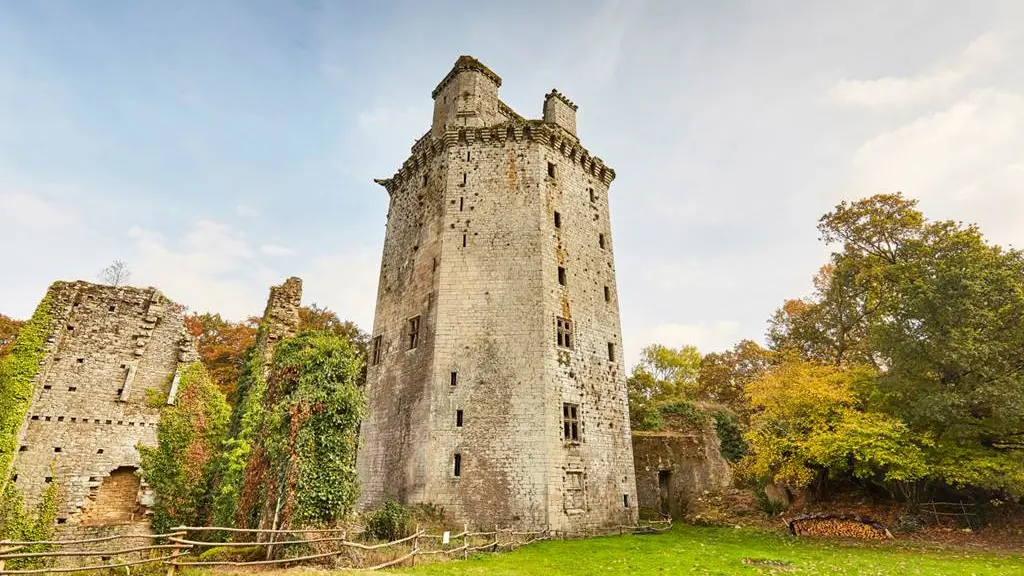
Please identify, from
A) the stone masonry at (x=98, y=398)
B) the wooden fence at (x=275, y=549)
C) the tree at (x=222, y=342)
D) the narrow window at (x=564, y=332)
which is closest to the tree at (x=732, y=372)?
the narrow window at (x=564, y=332)

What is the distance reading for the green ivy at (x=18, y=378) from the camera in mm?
13703

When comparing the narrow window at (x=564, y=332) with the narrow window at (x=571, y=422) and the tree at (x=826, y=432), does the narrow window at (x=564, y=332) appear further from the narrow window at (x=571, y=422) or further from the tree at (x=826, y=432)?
the tree at (x=826, y=432)

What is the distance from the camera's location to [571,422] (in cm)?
2028

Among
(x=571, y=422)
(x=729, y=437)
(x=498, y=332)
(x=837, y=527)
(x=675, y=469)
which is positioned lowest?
→ (x=837, y=527)

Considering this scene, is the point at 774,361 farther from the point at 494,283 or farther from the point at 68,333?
the point at 68,333

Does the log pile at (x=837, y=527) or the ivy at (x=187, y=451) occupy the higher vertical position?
the ivy at (x=187, y=451)

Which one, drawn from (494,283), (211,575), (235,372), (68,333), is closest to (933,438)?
(494,283)

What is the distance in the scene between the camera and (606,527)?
19.5 meters

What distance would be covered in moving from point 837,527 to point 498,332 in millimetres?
14377

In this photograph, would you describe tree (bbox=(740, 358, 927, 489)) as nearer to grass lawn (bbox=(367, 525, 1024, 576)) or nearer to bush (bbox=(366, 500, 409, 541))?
grass lawn (bbox=(367, 525, 1024, 576))

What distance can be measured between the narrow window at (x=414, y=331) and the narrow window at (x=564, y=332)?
248 inches

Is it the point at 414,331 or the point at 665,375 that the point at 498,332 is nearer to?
the point at 414,331

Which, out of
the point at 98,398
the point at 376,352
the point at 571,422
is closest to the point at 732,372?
the point at 571,422

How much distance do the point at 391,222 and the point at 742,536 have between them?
2191cm
